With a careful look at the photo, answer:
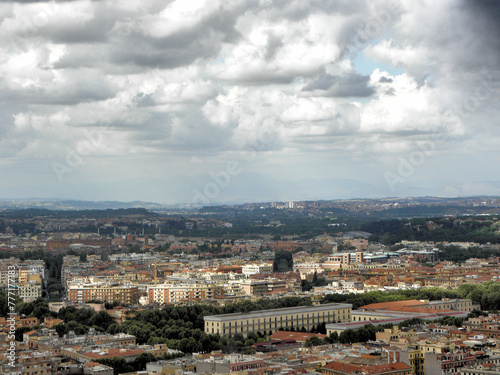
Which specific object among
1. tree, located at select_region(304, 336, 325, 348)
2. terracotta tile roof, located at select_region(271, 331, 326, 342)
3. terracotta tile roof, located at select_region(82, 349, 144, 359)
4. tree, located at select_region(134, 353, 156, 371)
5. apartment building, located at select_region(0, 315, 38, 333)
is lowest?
terracotta tile roof, located at select_region(271, 331, 326, 342)

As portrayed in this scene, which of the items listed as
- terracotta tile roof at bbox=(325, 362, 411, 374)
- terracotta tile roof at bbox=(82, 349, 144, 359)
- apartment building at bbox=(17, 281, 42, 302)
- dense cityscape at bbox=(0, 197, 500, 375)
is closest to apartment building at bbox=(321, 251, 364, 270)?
dense cityscape at bbox=(0, 197, 500, 375)

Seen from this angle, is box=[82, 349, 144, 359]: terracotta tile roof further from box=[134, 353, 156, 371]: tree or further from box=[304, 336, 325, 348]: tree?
box=[304, 336, 325, 348]: tree

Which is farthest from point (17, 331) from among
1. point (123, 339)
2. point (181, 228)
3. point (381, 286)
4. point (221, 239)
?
point (181, 228)

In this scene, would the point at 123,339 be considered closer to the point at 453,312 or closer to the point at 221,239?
the point at 453,312

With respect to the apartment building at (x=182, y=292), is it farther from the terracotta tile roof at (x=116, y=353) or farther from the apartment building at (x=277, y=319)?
the terracotta tile roof at (x=116, y=353)

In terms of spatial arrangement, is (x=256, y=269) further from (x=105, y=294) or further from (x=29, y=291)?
(x=29, y=291)

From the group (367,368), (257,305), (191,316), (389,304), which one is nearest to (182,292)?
(257,305)

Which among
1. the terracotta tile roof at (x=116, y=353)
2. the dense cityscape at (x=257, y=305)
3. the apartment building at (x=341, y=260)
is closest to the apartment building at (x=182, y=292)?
the dense cityscape at (x=257, y=305)

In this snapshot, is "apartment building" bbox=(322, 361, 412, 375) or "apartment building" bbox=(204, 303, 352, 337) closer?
"apartment building" bbox=(322, 361, 412, 375)

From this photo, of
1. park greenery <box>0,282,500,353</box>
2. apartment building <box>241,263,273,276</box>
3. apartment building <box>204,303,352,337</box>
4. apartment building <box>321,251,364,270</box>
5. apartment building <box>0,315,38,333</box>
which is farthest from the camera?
apartment building <box>321,251,364,270</box>
